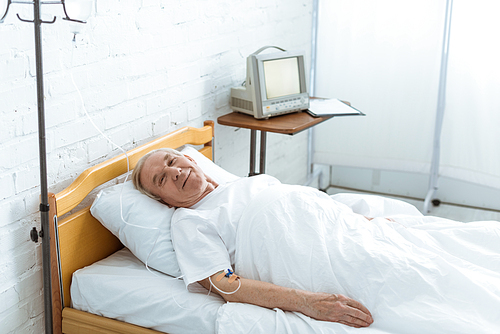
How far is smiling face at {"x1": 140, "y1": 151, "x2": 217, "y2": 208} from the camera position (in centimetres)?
164

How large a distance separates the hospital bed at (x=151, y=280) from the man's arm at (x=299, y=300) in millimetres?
24

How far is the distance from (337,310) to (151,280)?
1.83ft

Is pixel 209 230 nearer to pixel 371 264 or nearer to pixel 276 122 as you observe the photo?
pixel 371 264

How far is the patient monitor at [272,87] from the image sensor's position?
228 centimetres

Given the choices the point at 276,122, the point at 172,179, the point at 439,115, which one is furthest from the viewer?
the point at 439,115

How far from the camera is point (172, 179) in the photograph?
5.39ft

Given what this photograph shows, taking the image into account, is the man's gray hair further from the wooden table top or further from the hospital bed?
the wooden table top

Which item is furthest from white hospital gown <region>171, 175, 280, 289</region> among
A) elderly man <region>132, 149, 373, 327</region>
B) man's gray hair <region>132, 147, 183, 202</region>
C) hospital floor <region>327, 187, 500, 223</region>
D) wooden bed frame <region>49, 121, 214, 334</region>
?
hospital floor <region>327, 187, 500, 223</region>

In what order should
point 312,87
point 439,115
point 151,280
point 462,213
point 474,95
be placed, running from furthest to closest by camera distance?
point 312,87
point 462,213
point 439,115
point 474,95
point 151,280

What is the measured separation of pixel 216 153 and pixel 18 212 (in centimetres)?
113

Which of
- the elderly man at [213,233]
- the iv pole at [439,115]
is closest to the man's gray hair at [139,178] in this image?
the elderly man at [213,233]

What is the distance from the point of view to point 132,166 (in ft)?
5.82

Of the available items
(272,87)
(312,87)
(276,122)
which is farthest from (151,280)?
(312,87)

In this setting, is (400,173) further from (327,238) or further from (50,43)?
(50,43)
